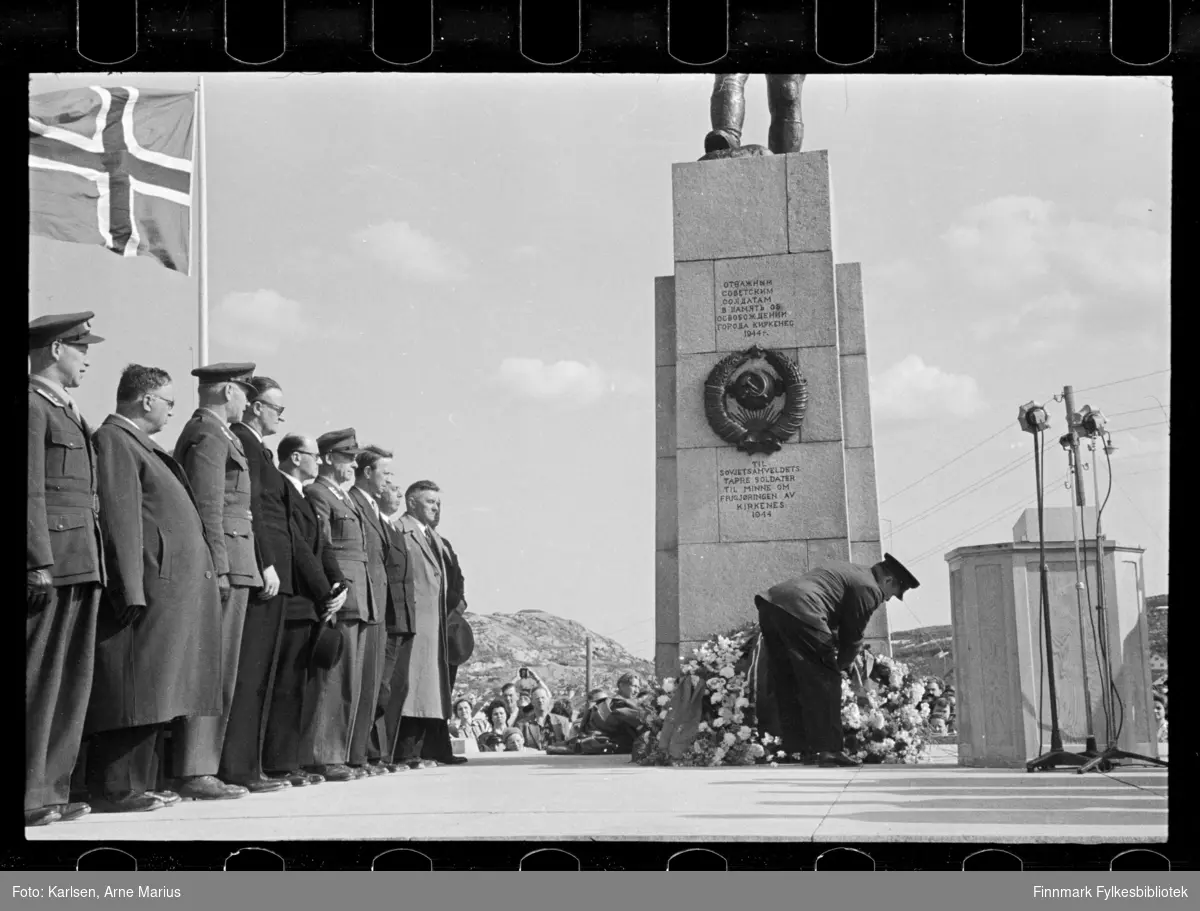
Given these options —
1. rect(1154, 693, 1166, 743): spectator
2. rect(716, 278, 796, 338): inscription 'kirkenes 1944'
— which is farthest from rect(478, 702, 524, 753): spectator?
rect(1154, 693, 1166, 743): spectator

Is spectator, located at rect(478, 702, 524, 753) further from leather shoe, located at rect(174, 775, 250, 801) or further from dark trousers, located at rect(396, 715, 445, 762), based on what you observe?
leather shoe, located at rect(174, 775, 250, 801)

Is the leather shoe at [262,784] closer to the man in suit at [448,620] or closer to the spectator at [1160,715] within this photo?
the man in suit at [448,620]

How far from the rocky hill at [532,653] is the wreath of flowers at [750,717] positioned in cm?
42

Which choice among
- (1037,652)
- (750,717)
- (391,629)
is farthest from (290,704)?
(1037,652)

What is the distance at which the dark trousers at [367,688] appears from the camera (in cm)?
703

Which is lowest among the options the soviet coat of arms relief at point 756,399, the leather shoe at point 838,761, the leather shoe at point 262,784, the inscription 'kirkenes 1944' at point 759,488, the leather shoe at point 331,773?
the leather shoe at point 838,761

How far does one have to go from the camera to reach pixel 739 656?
7.91 meters

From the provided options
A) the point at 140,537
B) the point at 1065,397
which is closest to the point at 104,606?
the point at 140,537

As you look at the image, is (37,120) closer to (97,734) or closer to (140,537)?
(140,537)

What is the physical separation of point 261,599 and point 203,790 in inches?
32.5

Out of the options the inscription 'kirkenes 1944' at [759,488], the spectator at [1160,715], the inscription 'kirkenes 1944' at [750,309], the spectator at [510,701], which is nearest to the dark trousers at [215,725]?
the spectator at [510,701]

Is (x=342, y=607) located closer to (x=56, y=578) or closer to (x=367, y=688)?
(x=367, y=688)

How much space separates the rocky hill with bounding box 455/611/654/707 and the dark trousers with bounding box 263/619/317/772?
0.87 m

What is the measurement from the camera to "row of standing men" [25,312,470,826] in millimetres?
5441
